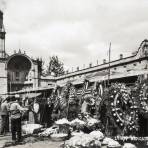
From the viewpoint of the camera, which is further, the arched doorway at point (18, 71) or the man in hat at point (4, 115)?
the arched doorway at point (18, 71)

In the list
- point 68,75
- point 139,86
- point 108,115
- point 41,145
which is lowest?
point 41,145

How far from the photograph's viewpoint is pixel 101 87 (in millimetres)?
11594

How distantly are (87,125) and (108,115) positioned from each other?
0.96 metres

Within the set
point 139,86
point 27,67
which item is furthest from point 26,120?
point 27,67

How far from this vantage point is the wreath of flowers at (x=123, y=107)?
32.6 feet

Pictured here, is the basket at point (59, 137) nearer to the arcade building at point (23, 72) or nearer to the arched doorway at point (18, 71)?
the arcade building at point (23, 72)

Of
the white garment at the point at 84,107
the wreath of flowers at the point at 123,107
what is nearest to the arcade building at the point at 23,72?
the white garment at the point at 84,107

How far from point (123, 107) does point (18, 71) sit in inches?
1931

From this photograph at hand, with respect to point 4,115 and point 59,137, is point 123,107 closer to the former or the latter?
point 59,137

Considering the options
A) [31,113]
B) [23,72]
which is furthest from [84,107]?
[23,72]

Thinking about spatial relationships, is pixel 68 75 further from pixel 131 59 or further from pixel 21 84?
pixel 131 59

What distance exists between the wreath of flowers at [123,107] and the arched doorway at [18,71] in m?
46.8

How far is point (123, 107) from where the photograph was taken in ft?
34.4

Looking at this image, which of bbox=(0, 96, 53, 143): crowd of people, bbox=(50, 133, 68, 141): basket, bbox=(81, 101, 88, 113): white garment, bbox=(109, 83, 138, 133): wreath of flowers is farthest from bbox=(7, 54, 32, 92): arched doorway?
bbox=(109, 83, 138, 133): wreath of flowers
